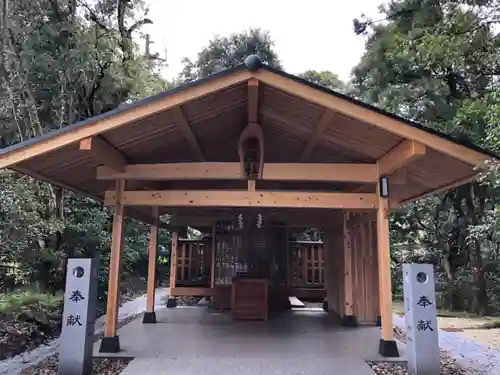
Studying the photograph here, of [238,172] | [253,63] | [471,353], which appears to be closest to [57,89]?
[238,172]

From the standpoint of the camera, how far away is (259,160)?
5.23 meters

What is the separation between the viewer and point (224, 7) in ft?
65.9

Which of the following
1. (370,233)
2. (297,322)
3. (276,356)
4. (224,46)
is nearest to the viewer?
(276,356)

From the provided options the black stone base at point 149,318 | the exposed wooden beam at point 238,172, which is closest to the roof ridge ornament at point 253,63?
the exposed wooden beam at point 238,172

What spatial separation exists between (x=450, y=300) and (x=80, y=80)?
464 inches

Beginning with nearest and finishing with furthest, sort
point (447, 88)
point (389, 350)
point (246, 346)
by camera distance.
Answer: point (389, 350) → point (246, 346) → point (447, 88)

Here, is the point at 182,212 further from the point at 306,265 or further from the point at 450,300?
the point at 450,300

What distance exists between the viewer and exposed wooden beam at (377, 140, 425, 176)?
14.7ft

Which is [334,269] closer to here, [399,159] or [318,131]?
[318,131]

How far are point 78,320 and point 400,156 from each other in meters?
4.09

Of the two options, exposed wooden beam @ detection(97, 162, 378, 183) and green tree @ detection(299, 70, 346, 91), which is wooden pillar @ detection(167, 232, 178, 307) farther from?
green tree @ detection(299, 70, 346, 91)

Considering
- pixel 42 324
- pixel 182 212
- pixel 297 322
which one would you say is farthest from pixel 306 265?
pixel 42 324

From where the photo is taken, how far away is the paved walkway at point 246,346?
15.1 ft

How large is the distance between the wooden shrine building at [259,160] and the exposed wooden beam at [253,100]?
0.8 inches
